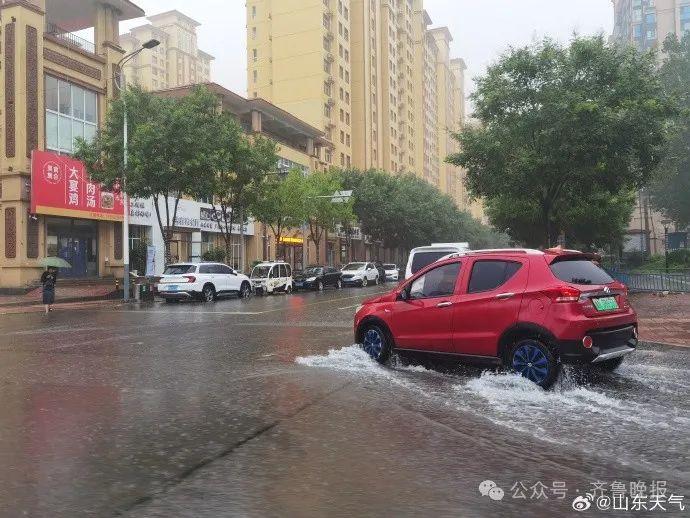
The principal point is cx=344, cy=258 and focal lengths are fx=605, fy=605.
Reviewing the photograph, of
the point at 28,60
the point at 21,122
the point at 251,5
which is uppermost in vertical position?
the point at 251,5

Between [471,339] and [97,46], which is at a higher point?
[97,46]

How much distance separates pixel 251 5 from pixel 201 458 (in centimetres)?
7955

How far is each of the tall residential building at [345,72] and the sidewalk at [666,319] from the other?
34.3 metres

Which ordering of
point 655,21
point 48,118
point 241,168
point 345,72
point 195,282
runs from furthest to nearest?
1. point 655,21
2. point 345,72
3. point 241,168
4. point 48,118
5. point 195,282

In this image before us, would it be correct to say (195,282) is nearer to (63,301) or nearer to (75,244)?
(63,301)

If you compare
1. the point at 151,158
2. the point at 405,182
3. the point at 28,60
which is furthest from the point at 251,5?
the point at 151,158

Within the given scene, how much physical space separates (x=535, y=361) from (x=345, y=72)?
72.1m

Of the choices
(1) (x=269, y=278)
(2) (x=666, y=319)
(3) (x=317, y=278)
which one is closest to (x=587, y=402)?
(2) (x=666, y=319)

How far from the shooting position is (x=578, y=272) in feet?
22.6

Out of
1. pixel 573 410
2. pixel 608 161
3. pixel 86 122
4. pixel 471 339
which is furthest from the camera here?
pixel 86 122

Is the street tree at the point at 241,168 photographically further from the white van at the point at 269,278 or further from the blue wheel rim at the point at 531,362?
the blue wheel rim at the point at 531,362

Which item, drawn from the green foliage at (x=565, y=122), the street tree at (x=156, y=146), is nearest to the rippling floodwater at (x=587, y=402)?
the green foliage at (x=565, y=122)

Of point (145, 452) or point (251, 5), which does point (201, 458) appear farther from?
point (251, 5)

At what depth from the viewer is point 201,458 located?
14.1 ft
